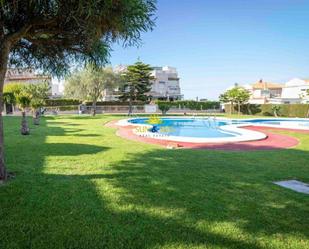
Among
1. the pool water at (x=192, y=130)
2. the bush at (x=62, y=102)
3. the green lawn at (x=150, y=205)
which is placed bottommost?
the pool water at (x=192, y=130)

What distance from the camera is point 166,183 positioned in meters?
6.16

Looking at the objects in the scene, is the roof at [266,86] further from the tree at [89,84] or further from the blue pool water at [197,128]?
the tree at [89,84]

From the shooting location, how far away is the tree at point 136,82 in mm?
45531

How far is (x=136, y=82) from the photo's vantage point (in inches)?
1796

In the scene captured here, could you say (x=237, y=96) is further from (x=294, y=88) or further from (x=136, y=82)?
(x=294, y=88)

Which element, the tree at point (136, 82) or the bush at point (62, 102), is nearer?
the tree at point (136, 82)

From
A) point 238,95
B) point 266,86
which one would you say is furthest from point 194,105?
point 266,86

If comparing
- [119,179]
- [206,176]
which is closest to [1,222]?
[119,179]

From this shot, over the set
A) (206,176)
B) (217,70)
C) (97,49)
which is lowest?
(206,176)

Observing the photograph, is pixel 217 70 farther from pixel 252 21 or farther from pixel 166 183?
pixel 166 183

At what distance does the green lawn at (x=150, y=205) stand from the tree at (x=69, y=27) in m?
1.68

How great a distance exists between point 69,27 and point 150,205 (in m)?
3.97

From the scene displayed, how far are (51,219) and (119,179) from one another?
2.31 m

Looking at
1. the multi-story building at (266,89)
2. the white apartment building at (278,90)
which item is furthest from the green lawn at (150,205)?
the multi-story building at (266,89)
